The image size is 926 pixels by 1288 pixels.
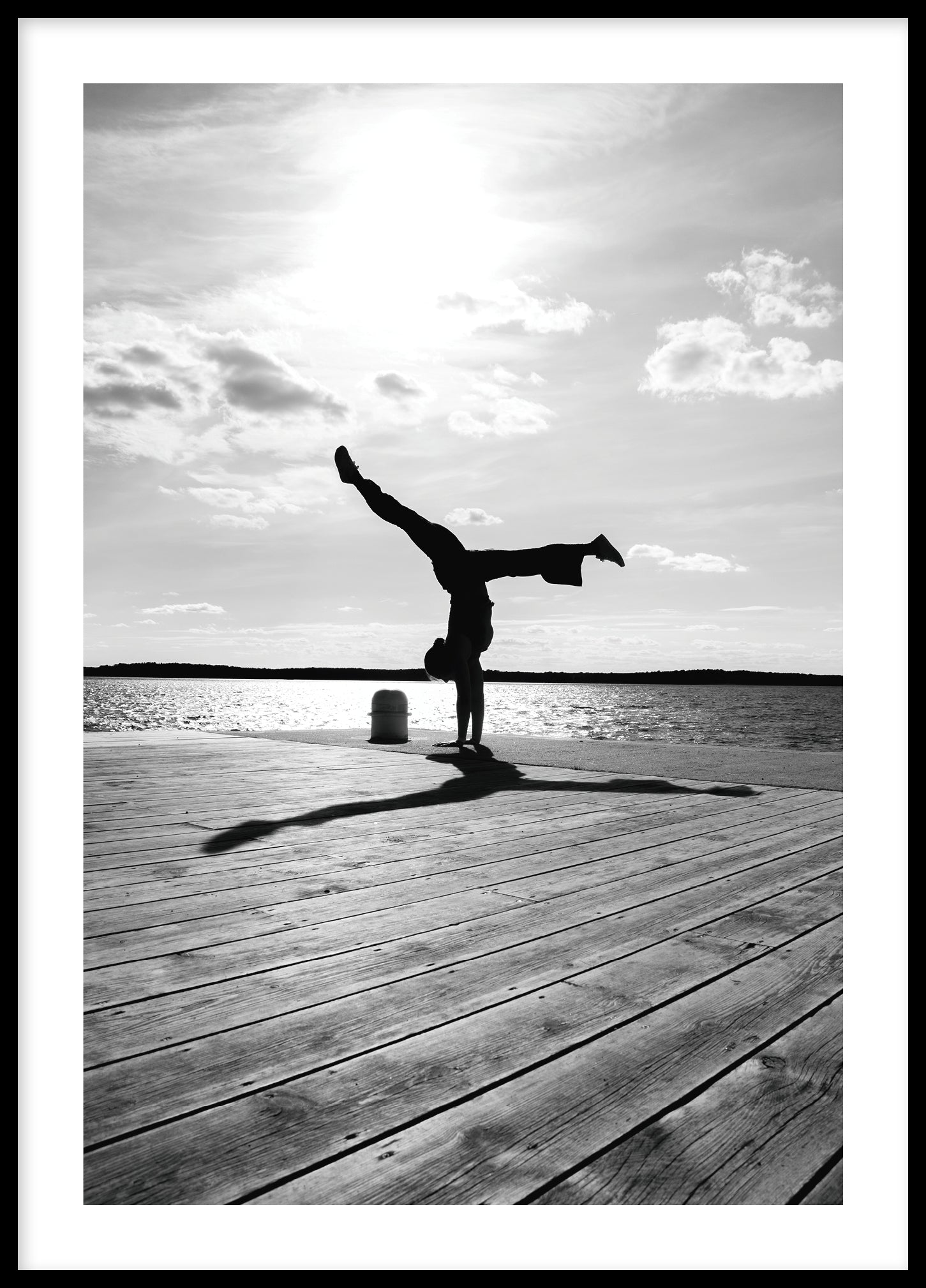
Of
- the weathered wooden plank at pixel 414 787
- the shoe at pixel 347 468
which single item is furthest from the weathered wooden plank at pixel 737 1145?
the shoe at pixel 347 468

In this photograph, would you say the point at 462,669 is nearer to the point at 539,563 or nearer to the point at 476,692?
the point at 476,692

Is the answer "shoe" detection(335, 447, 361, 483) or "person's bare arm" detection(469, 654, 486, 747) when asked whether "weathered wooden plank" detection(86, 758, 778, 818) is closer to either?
"person's bare arm" detection(469, 654, 486, 747)

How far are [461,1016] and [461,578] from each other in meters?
5.87

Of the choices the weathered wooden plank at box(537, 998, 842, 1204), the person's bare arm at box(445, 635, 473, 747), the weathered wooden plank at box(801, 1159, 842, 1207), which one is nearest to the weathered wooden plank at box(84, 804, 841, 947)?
the weathered wooden plank at box(537, 998, 842, 1204)

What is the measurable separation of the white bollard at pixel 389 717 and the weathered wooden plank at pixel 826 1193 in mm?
7515

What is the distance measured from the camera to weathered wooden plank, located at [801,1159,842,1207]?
3.96 ft

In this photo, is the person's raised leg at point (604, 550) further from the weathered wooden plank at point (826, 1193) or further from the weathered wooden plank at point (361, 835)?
the weathered wooden plank at point (826, 1193)

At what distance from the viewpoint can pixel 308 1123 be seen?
1.37 m

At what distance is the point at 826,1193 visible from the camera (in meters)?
1.22

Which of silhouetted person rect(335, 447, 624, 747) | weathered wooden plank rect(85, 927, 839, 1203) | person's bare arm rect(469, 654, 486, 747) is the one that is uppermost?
silhouetted person rect(335, 447, 624, 747)

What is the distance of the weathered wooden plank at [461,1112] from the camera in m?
1.21

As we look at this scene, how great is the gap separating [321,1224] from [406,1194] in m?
0.15

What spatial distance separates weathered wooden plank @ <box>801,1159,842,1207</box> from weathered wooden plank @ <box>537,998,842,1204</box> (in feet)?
0.06
